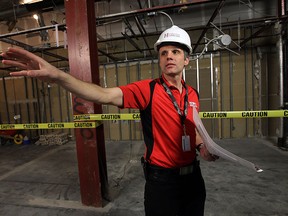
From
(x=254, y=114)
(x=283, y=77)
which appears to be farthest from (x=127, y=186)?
(x=283, y=77)

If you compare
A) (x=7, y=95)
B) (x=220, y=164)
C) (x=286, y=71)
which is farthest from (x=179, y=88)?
(x=7, y=95)

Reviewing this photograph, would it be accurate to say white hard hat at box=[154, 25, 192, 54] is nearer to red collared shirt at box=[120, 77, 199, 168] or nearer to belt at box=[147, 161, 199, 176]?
red collared shirt at box=[120, 77, 199, 168]

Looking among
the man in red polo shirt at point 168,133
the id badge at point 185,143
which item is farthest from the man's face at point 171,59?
the id badge at point 185,143

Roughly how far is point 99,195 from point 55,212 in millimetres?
689

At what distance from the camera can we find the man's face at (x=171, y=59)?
1416 mm

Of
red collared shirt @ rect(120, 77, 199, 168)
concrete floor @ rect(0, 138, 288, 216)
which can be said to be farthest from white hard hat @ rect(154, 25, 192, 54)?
concrete floor @ rect(0, 138, 288, 216)

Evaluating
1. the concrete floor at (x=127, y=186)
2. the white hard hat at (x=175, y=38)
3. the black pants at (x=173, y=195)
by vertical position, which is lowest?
the concrete floor at (x=127, y=186)

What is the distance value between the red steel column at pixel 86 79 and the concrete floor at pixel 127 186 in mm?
334

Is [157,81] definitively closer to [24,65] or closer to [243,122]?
[24,65]

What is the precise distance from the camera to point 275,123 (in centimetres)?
609

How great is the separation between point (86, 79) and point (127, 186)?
2.05m

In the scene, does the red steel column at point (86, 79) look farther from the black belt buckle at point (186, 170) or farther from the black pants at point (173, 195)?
the black belt buckle at point (186, 170)

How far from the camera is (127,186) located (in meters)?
3.45

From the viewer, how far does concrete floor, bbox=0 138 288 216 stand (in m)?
2.73
